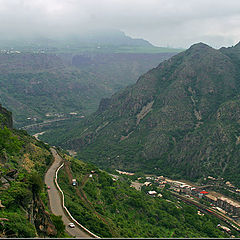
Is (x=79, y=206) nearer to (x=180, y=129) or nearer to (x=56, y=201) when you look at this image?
(x=56, y=201)

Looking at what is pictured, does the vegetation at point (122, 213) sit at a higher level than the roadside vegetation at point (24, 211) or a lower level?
lower

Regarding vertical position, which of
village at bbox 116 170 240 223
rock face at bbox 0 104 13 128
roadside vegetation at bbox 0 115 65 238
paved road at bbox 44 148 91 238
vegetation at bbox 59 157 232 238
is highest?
roadside vegetation at bbox 0 115 65 238

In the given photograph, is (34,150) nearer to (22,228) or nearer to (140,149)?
(22,228)

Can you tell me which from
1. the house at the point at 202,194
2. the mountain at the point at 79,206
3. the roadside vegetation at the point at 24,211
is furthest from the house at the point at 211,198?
the roadside vegetation at the point at 24,211

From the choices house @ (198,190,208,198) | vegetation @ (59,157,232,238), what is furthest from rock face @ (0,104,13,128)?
house @ (198,190,208,198)

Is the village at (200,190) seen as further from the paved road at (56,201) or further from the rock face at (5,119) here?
the rock face at (5,119)

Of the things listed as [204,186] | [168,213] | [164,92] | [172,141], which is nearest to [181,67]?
[164,92]

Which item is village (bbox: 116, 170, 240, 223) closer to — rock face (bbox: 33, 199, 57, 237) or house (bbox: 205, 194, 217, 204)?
house (bbox: 205, 194, 217, 204)
